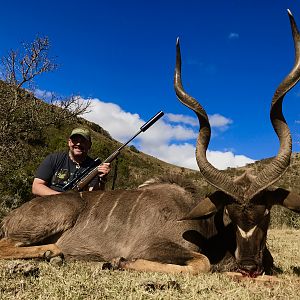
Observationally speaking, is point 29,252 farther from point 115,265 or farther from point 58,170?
point 58,170

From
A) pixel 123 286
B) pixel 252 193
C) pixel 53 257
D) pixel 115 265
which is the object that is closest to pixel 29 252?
pixel 53 257

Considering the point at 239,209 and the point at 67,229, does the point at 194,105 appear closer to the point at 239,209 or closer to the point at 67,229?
the point at 239,209

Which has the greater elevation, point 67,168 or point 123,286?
point 67,168

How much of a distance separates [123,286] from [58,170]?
360 cm

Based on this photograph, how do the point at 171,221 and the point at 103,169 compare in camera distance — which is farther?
the point at 103,169

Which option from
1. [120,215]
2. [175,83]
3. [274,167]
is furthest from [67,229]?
[274,167]

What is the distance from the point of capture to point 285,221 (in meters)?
Answer: 12.1

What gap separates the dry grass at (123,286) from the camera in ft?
9.90

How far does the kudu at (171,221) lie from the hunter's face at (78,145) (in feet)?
4.25

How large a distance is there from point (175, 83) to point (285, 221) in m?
8.36

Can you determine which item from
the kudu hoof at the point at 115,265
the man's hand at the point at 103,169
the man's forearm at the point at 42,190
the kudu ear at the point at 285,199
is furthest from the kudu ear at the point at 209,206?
the man's forearm at the point at 42,190

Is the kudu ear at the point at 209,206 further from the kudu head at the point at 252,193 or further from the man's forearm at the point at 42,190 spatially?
the man's forearm at the point at 42,190

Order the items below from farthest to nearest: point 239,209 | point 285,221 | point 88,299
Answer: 1. point 285,221
2. point 239,209
3. point 88,299

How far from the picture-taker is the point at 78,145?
266 inches
